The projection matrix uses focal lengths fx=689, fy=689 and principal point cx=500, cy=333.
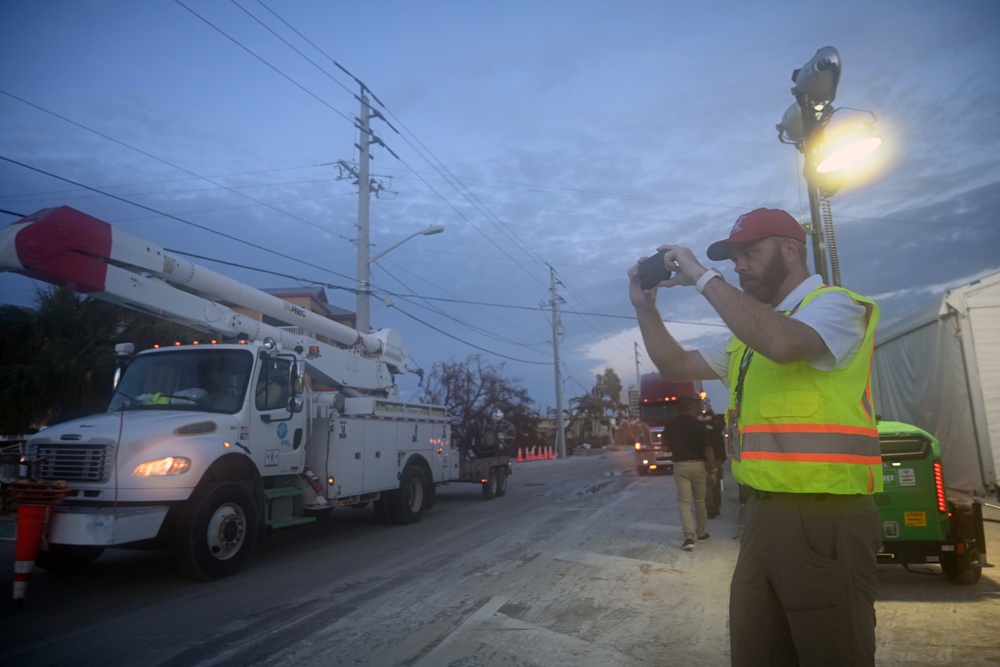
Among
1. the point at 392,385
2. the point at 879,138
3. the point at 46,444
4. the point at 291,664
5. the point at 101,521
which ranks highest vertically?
the point at 879,138

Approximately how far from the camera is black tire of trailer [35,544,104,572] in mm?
7855

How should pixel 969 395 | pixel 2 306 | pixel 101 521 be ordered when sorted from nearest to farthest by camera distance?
1. pixel 101 521
2. pixel 969 395
3. pixel 2 306

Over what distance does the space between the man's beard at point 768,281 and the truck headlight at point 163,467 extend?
22.0ft

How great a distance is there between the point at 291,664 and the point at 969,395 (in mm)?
13073

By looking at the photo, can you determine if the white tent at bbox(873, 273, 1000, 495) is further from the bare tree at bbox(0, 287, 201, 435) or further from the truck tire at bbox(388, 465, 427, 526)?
the bare tree at bbox(0, 287, 201, 435)

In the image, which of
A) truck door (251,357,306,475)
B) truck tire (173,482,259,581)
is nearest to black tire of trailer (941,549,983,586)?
truck tire (173,482,259,581)

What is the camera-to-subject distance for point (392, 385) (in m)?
14.6

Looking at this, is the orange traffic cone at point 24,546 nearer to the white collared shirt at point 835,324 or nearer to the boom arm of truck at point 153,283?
the boom arm of truck at point 153,283

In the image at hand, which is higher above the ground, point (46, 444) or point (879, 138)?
point (879, 138)

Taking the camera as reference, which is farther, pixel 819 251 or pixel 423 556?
pixel 423 556

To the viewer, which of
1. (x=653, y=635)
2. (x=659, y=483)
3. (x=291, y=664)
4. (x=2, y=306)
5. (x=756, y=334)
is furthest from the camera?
(x=659, y=483)

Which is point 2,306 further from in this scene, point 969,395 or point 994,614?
point 969,395

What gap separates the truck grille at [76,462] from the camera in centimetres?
719

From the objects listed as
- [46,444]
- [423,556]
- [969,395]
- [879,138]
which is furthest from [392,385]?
[969,395]
